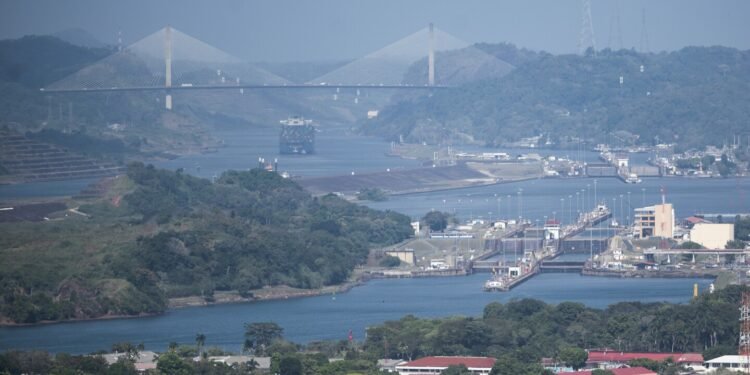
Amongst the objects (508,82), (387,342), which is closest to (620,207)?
(387,342)

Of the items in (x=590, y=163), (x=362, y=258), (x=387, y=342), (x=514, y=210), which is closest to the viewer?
(x=387, y=342)

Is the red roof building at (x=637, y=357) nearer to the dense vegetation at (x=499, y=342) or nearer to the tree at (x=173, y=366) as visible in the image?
the dense vegetation at (x=499, y=342)

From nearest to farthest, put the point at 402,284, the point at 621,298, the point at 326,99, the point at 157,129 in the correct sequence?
the point at 621,298 → the point at 402,284 → the point at 157,129 → the point at 326,99

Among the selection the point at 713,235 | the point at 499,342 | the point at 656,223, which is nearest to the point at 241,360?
the point at 499,342

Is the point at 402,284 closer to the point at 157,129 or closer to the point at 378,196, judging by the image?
the point at 378,196

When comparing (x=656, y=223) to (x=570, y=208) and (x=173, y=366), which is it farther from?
(x=173, y=366)

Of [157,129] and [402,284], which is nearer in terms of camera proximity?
[402,284]

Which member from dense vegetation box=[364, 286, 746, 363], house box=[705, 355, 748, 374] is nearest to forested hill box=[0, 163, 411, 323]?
dense vegetation box=[364, 286, 746, 363]

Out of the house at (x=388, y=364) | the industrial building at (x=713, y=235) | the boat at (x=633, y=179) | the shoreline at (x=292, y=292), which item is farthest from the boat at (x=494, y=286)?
the boat at (x=633, y=179)
